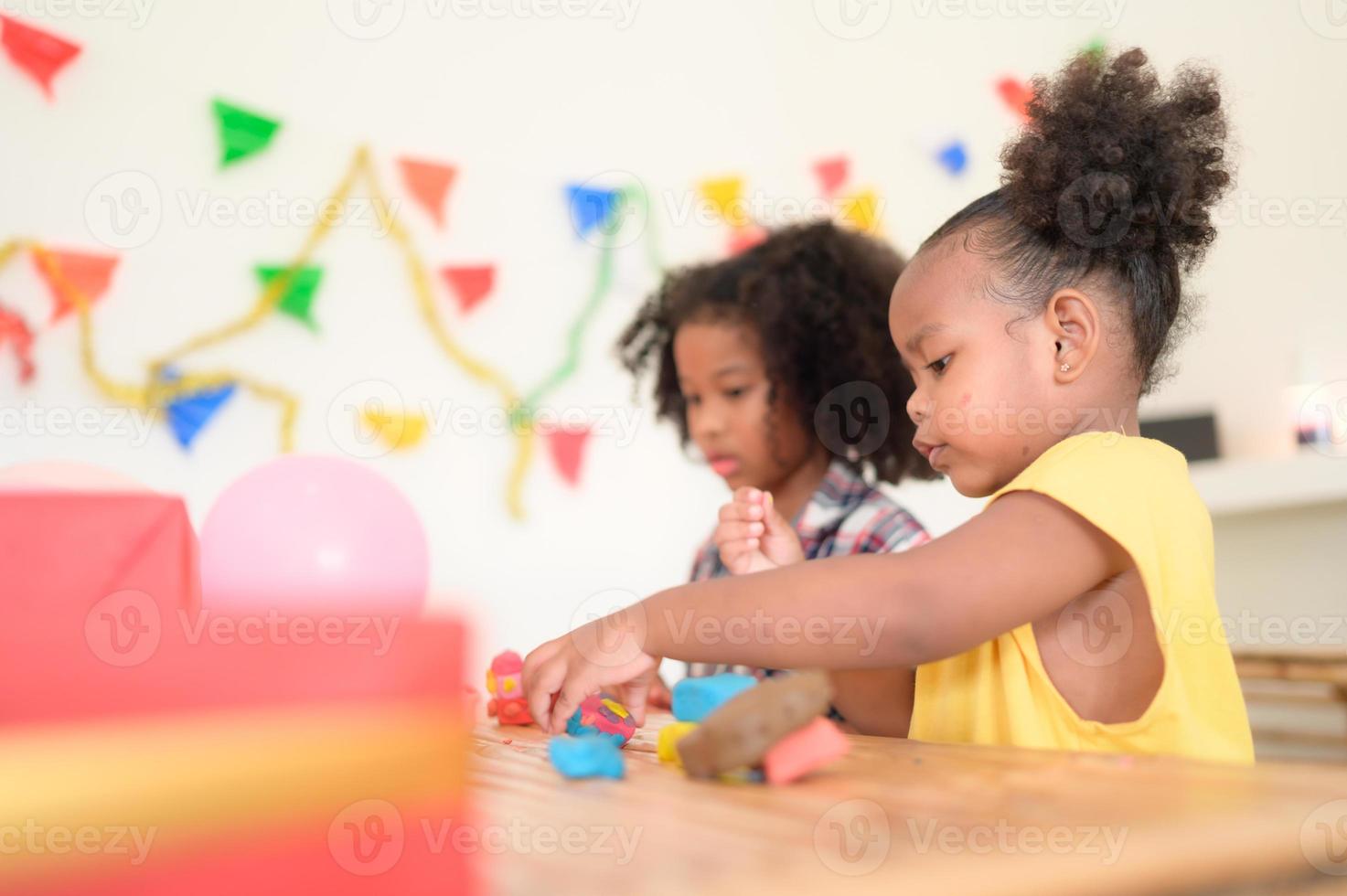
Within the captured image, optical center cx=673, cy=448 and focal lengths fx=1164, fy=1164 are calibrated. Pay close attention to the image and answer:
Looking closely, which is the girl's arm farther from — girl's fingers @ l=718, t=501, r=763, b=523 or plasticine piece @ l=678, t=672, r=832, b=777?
girl's fingers @ l=718, t=501, r=763, b=523

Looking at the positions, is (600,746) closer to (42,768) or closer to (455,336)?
(42,768)

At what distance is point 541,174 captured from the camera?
87.4 inches

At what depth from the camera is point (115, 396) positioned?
184 centimetres

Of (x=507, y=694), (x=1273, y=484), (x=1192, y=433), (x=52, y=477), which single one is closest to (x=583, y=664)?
(x=507, y=694)

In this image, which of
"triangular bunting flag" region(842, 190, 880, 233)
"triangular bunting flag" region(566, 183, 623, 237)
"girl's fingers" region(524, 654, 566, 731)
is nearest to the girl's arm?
"girl's fingers" region(524, 654, 566, 731)

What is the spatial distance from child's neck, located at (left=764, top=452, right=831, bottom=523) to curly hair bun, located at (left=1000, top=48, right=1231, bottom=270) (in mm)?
598

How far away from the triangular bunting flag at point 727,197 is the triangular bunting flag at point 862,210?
249 millimetres

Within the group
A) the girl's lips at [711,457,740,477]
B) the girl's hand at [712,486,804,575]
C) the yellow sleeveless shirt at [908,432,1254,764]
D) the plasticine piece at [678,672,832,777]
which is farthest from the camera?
the girl's lips at [711,457,740,477]

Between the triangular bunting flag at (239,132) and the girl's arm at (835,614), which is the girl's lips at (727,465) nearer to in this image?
the girl's arm at (835,614)

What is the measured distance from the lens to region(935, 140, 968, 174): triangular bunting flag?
2625 mm

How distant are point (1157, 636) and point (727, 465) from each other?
80 centimetres

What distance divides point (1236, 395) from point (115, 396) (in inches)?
88.2

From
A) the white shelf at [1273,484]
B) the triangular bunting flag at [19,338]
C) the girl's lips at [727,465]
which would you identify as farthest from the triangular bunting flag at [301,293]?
the white shelf at [1273,484]

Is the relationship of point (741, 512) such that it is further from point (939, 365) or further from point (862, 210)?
point (862, 210)
